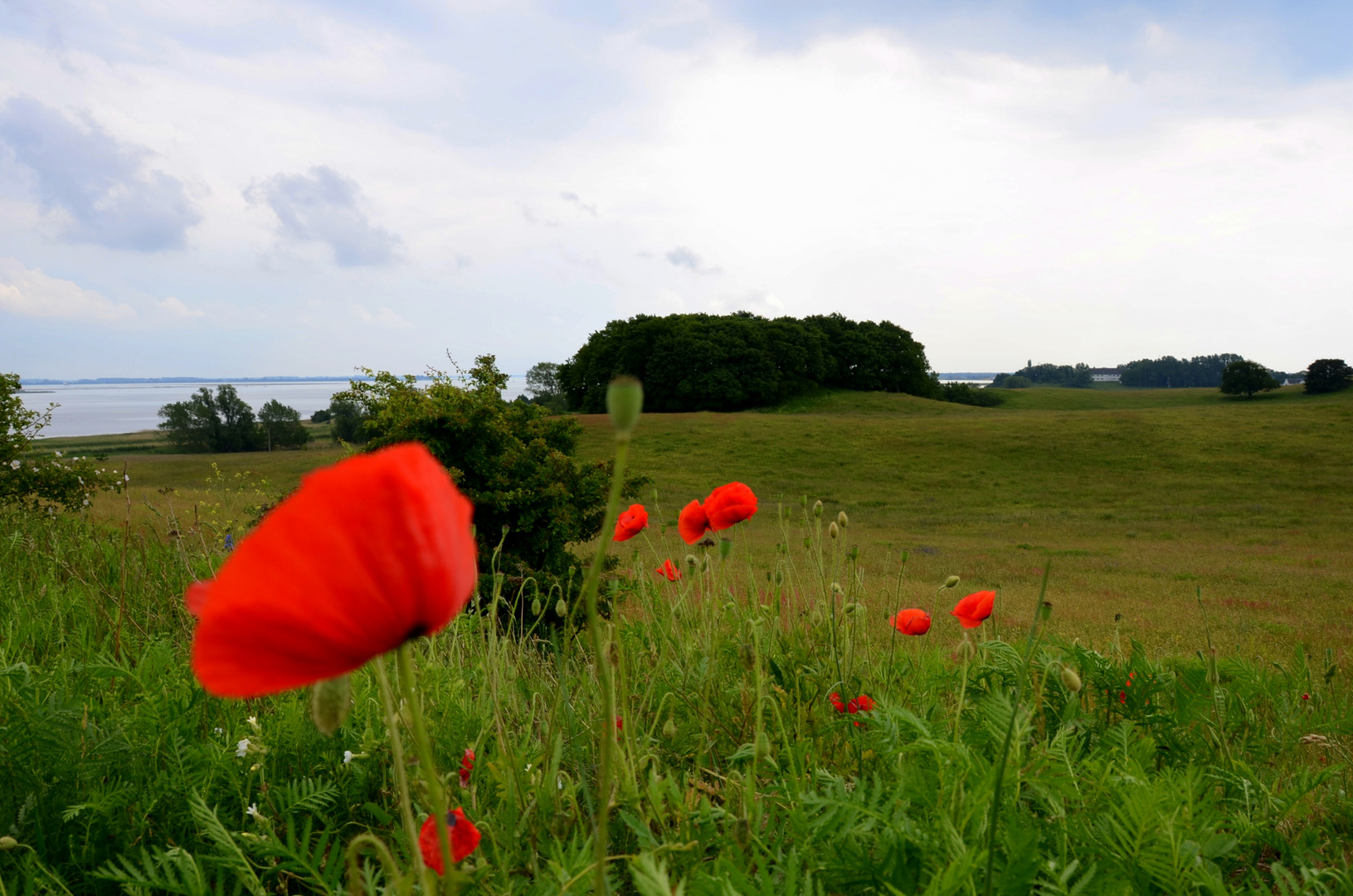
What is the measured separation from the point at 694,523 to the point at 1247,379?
57789mm

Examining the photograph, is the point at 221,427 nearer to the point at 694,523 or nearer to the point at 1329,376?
the point at 694,523

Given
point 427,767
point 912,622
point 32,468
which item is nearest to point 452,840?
point 427,767

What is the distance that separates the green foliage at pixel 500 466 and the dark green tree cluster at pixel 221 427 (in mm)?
42293

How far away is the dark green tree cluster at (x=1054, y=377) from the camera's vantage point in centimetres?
10125

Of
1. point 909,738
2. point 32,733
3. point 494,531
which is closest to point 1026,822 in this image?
point 909,738

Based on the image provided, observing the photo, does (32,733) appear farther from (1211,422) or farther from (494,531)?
(1211,422)

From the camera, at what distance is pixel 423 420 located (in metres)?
6.38

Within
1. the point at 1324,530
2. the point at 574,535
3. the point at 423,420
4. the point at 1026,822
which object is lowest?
the point at 1324,530

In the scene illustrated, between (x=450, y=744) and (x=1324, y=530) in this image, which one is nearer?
(x=450, y=744)

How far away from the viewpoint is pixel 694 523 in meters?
2.15

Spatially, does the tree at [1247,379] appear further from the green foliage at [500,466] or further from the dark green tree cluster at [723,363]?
the green foliage at [500,466]

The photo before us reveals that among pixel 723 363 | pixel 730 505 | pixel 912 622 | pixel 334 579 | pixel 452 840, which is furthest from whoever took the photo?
pixel 723 363

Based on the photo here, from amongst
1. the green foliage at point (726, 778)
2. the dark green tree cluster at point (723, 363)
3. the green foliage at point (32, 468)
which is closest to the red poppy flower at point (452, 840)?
the green foliage at point (726, 778)

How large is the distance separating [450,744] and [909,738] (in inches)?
38.3
